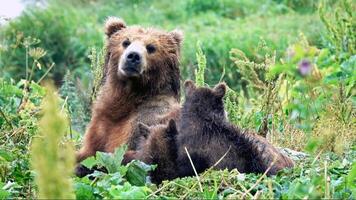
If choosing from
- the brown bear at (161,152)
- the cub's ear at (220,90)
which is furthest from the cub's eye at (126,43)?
the cub's ear at (220,90)

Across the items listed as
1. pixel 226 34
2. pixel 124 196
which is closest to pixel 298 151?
pixel 124 196

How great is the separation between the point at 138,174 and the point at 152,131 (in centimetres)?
108

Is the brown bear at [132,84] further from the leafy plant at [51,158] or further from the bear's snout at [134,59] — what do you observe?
the leafy plant at [51,158]

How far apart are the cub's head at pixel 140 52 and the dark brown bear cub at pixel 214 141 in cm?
164

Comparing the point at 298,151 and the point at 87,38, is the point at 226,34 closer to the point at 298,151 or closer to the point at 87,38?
the point at 87,38

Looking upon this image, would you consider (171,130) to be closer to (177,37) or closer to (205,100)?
(205,100)

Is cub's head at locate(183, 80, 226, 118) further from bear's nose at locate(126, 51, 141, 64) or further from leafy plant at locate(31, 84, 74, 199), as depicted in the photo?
leafy plant at locate(31, 84, 74, 199)

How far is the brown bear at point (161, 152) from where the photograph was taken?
→ 18.2ft

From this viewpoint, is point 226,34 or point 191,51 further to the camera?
point 226,34

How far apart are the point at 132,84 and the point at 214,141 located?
1.95 metres

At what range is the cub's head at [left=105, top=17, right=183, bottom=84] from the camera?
7.44 meters

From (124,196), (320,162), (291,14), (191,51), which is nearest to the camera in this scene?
(124,196)

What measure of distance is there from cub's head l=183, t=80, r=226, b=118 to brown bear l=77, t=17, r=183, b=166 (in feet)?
3.72

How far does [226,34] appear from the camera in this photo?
1714 cm
